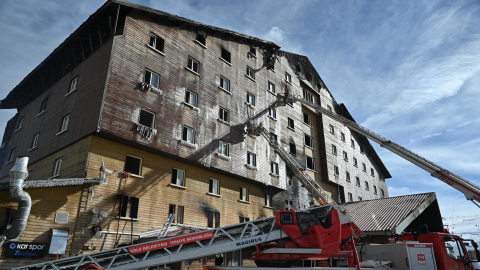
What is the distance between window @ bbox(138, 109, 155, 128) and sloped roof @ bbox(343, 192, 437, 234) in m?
16.9

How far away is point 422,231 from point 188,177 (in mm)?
15868

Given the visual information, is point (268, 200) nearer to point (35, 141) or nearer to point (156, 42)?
point (156, 42)

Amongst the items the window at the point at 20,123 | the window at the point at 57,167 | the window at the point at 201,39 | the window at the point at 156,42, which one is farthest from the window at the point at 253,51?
the window at the point at 20,123

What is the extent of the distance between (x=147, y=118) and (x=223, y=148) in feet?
24.4

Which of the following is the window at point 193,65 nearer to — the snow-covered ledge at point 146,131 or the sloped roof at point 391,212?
the snow-covered ledge at point 146,131

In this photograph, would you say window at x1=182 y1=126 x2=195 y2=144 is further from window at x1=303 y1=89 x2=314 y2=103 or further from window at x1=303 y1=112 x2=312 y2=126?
window at x1=303 y1=89 x2=314 y2=103

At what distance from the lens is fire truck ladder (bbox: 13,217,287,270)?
35.7ft

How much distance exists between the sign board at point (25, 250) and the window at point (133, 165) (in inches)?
271

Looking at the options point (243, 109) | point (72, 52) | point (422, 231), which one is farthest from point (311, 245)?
point (72, 52)

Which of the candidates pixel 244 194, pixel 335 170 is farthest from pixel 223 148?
pixel 335 170

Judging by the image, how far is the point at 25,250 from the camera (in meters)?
15.7

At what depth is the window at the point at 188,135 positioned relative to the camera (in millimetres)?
24594

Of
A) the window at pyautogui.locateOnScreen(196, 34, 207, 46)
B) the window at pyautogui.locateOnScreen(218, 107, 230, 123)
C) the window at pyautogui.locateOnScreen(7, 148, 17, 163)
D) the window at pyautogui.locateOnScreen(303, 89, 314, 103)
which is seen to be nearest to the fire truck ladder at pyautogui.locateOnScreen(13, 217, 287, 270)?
the window at pyautogui.locateOnScreen(218, 107, 230, 123)

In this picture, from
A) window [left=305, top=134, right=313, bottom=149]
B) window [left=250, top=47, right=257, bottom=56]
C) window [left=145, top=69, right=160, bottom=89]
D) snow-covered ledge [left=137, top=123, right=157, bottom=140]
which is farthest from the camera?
window [left=305, top=134, right=313, bottom=149]
